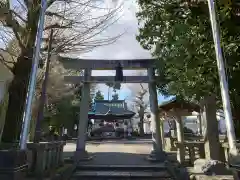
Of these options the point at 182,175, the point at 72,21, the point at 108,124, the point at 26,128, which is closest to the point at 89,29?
the point at 72,21

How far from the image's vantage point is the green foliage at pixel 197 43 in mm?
6094

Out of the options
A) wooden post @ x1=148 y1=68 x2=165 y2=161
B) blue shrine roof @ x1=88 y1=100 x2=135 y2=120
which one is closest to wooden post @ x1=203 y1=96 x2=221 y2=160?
wooden post @ x1=148 y1=68 x2=165 y2=161

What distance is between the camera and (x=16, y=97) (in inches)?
260

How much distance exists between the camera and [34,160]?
24.7 feet

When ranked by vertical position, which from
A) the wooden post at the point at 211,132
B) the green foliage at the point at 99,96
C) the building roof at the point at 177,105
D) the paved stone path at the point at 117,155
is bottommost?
the paved stone path at the point at 117,155

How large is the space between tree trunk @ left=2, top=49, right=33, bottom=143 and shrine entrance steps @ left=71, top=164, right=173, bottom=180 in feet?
9.71

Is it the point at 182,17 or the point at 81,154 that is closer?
the point at 182,17

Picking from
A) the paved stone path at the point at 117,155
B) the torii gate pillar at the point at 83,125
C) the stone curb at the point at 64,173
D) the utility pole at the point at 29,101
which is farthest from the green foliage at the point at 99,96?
the utility pole at the point at 29,101

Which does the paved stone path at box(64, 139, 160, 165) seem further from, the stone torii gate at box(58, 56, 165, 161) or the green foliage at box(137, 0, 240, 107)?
the green foliage at box(137, 0, 240, 107)

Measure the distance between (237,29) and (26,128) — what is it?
4.74m

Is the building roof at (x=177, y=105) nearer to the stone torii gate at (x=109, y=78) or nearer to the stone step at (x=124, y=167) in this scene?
the stone torii gate at (x=109, y=78)

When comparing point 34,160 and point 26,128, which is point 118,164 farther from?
point 26,128

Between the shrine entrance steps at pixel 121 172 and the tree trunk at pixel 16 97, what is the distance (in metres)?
2.96

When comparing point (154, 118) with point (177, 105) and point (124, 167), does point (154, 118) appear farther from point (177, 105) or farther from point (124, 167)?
point (124, 167)
